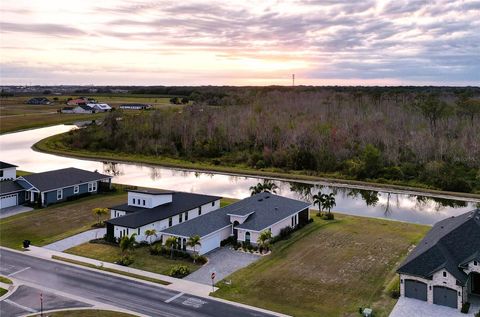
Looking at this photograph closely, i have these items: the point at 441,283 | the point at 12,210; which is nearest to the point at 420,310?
A: the point at 441,283

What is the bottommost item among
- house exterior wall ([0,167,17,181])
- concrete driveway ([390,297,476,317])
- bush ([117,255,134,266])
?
bush ([117,255,134,266])

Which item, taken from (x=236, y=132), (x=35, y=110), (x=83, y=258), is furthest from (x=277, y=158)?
(x=35, y=110)

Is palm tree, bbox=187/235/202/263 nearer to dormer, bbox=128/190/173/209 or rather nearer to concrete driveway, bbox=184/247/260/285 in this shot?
concrete driveway, bbox=184/247/260/285

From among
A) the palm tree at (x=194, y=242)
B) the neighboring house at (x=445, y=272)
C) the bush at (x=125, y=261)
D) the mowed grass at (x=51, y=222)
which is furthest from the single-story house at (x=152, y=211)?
the neighboring house at (x=445, y=272)

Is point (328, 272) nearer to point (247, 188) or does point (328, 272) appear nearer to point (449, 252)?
point (449, 252)

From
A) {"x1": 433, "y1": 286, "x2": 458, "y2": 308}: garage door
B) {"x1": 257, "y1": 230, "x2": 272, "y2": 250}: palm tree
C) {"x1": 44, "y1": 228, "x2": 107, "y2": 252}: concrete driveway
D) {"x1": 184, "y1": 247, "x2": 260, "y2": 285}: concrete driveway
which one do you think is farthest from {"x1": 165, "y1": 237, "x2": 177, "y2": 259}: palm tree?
{"x1": 433, "y1": 286, "x2": 458, "y2": 308}: garage door

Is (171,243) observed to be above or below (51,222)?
above

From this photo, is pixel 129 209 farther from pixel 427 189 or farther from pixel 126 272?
pixel 427 189
